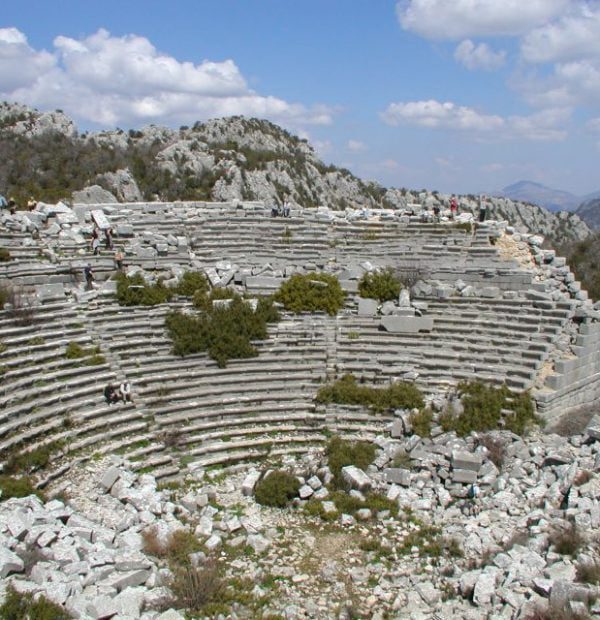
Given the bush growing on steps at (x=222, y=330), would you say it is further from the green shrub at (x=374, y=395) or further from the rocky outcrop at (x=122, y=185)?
the rocky outcrop at (x=122, y=185)

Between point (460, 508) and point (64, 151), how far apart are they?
111ft

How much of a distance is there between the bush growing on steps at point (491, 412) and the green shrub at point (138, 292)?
29.0 ft

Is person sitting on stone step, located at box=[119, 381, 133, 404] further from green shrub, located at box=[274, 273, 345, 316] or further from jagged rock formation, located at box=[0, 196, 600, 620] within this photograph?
green shrub, located at box=[274, 273, 345, 316]

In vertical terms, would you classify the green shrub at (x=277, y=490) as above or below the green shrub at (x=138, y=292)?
below

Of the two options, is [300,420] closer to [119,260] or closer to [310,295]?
[310,295]

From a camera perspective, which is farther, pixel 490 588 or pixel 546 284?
pixel 546 284

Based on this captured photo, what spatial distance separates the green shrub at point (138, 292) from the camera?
18.0 metres

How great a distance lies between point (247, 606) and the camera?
8.56 metres

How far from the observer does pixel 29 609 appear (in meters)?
7.12

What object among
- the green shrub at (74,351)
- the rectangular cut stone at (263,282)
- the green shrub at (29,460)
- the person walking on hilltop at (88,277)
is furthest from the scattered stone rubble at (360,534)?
the person walking on hilltop at (88,277)

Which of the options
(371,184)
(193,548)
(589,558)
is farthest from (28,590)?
(371,184)

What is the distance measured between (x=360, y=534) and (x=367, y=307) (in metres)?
8.67

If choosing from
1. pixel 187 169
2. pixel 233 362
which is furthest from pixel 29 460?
pixel 187 169

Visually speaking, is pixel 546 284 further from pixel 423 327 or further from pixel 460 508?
pixel 460 508
